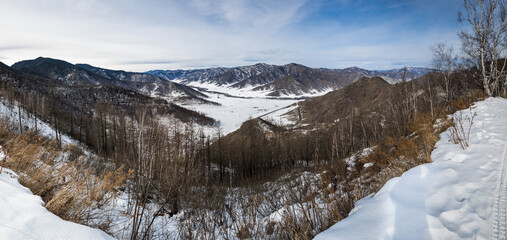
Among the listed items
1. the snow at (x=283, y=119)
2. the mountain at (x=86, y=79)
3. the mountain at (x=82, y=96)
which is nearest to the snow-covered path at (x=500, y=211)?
the mountain at (x=82, y=96)

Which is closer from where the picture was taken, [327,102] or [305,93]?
[327,102]

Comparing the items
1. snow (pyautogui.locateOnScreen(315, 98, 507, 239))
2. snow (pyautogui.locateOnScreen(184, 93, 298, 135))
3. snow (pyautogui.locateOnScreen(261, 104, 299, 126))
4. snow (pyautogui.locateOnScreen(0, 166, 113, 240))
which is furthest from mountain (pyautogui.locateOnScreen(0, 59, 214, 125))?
snow (pyautogui.locateOnScreen(315, 98, 507, 239))

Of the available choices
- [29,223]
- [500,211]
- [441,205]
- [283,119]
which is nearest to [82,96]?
[283,119]

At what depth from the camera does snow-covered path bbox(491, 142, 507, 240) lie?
2160 mm

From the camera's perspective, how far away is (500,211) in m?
2.40

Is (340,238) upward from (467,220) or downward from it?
downward

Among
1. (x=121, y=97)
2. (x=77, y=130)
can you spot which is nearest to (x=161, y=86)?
(x=121, y=97)

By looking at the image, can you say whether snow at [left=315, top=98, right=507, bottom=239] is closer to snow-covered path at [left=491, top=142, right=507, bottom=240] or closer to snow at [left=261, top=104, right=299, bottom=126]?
snow-covered path at [left=491, top=142, right=507, bottom=240]

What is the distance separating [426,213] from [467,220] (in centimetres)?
35

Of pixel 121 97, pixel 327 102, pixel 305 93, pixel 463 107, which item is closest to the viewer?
pixel 463 107

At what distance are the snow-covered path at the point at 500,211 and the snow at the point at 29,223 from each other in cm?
434

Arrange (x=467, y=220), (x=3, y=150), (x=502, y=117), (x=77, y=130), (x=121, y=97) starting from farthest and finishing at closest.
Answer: (x=121, y=97), (x=77, y=130), (x=502, y=117), (x=3, y=150), (x=467, y=220)

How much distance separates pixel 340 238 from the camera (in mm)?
2416

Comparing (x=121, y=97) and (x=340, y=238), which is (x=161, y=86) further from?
(x=340, y=238)
